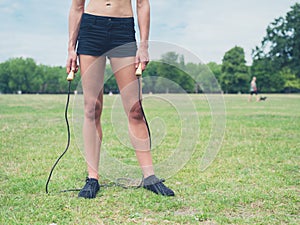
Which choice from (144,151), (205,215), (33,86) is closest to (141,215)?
(205,215)

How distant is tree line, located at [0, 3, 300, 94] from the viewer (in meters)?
4.41

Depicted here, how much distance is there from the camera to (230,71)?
66.5 meters

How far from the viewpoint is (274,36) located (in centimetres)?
4556

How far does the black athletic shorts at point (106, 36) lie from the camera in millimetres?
2871

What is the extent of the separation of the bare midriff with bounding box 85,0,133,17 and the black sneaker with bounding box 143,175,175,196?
4.19 ft

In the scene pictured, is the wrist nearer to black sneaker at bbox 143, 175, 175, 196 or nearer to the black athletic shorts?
the black athletic shorts

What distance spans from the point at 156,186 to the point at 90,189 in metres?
0.50

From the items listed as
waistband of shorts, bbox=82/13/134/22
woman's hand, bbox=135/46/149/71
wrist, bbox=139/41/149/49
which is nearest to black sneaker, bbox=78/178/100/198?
woman's hand, bbox=135/46/149/71

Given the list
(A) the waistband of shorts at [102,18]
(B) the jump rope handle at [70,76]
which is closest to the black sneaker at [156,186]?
(B) the jump rope handle at [70,76]

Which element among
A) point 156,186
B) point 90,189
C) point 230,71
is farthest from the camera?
point 230,71

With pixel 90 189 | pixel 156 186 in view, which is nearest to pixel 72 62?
pixel 90 189

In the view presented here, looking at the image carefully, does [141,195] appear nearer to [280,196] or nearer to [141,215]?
[141,215]

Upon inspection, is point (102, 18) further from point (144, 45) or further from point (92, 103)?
point (92, 103)

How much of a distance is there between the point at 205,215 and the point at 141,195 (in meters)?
0.61
